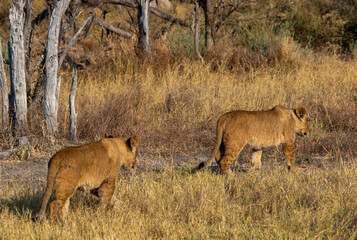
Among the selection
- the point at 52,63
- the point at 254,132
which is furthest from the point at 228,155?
the point at 52,63

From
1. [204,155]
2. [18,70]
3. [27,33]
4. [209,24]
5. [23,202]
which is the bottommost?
[204,155]

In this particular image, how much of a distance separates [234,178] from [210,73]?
21.8ft

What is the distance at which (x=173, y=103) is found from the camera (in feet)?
32.2

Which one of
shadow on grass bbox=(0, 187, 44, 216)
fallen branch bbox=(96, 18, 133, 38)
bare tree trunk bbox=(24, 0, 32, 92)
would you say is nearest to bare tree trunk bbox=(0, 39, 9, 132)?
bare tree trunk bbox=(24, 0, 32, 92)

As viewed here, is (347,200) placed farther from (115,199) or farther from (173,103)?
(173,103)

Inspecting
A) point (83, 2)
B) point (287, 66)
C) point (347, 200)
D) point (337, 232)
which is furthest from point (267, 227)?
point (83, 2)

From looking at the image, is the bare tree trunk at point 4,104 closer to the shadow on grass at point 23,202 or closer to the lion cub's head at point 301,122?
the shadow on grass at point 23,202

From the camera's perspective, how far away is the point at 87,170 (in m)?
4.48

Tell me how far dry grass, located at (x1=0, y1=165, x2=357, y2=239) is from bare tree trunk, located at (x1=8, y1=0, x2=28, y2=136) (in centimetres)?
231

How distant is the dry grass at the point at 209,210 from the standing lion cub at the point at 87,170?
19 cm

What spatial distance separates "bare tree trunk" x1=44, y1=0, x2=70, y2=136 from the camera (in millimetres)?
8102

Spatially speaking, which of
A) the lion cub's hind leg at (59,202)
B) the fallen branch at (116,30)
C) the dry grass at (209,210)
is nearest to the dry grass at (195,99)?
the dry grass at (209,210)

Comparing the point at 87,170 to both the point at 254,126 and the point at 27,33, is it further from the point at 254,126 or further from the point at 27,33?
the point at 27,33

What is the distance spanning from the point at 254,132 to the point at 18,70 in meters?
4.09
